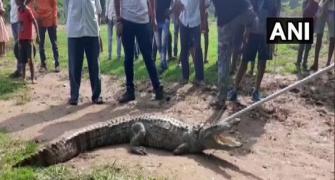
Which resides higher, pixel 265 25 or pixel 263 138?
pixel 265 25

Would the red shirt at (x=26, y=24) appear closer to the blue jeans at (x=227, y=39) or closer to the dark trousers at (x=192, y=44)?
the dark trousers at (x=192, y=44)

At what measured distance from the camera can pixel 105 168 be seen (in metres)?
5.27

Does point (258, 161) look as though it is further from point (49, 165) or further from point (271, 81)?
point (271, 81)

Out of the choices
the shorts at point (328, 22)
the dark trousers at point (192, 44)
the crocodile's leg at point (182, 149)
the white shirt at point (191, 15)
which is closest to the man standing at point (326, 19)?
the shorts at point (328, 22)

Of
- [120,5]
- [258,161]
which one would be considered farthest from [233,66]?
[258,161]

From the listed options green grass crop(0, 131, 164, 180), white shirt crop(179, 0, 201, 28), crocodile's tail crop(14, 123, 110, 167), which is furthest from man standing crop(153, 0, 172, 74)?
green grass crop(0, 131, 164, 180)

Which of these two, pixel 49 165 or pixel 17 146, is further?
pixel 17 146

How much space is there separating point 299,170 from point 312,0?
488cm

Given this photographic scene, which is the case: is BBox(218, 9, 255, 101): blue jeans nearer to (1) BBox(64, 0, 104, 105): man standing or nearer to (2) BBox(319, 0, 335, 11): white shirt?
(1) BBox(64, 0, 104, 105): man standing

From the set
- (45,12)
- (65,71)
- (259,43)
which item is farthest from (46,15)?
(259,43)

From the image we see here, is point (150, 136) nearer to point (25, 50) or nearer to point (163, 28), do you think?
point (25, 50)

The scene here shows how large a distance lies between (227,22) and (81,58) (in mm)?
2142

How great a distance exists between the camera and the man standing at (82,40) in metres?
7.87

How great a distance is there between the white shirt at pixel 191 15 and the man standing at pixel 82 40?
1763mm
